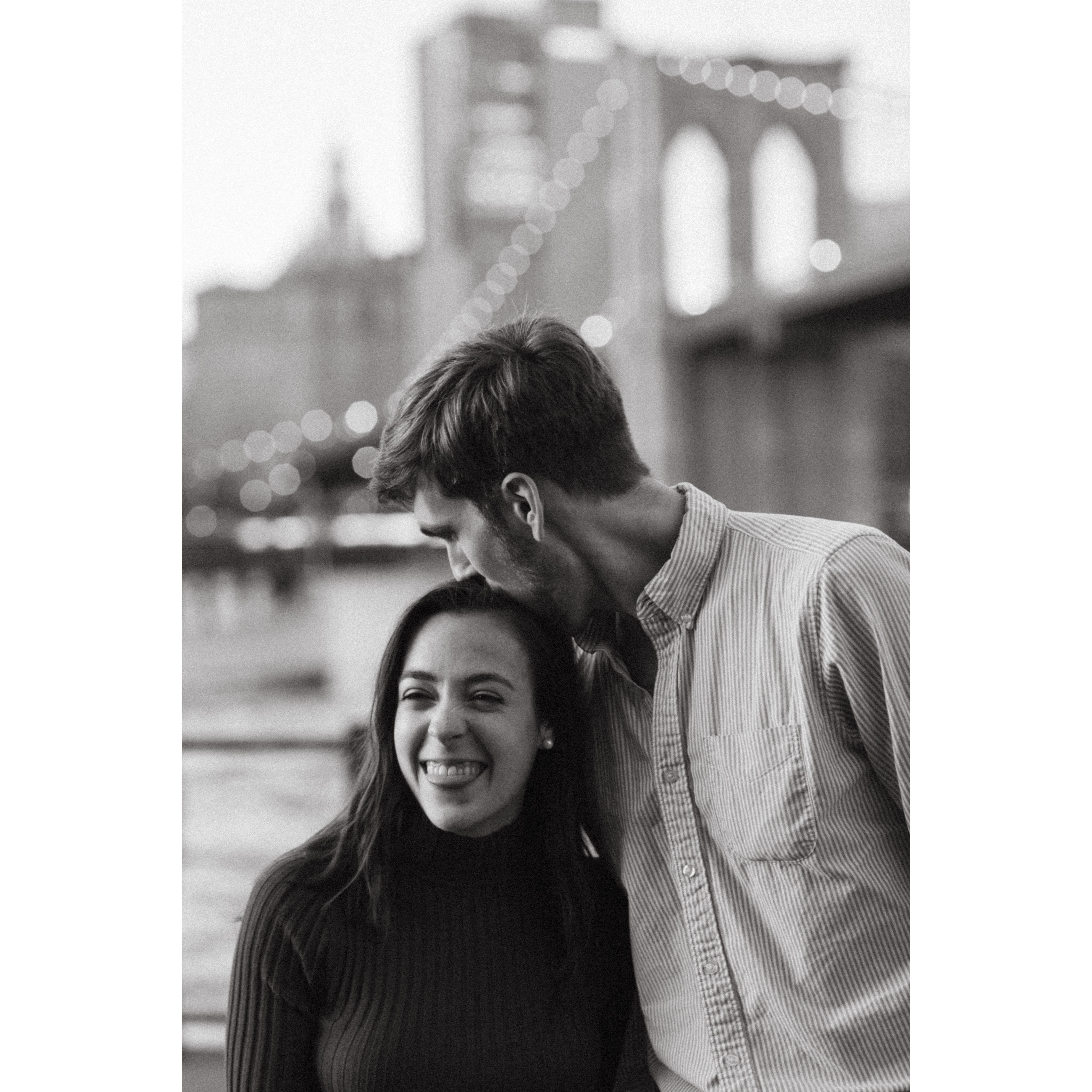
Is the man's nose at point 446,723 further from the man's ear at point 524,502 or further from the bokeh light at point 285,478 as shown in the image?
the bokeh light at point 285,478

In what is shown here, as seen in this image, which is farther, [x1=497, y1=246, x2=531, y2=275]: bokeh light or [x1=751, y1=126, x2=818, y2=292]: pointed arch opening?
[x1=497, y1=246, x2=531, y2=275]: bokeh light

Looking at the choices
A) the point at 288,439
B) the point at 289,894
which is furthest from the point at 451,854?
the point at 288,439

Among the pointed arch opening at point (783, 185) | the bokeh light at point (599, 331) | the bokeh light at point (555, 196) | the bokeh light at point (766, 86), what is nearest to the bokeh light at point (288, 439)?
the bokeh light at point (599, 331)

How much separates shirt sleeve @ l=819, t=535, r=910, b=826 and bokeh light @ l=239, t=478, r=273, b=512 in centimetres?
781

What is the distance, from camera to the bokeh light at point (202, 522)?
8.48 metres

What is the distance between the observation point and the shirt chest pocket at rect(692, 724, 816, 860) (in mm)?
1245

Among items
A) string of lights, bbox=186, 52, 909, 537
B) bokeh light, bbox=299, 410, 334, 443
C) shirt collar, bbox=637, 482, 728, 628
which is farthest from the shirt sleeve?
bokeh light, bbox=299, 410, 334, 443

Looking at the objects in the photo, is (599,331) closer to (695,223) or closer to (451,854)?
(695,223)

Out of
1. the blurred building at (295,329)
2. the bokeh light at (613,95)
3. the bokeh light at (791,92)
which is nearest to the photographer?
the bokeh light at (791,92)

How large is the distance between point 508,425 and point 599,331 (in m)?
7.08

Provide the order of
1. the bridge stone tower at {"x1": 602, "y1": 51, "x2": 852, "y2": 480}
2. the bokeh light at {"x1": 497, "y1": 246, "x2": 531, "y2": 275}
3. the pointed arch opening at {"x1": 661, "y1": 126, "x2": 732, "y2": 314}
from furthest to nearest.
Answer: the bokeh light at {"x1": 497, "y1": 246, "x2": 531, "y2": 275}, the pointed arch opening at {"x1": 661, "y1": 126, "x2": 732, "y2": 314}, the bridge stone tower at {"x1": 602, "y1": 51, "x2": 852, "y2": 480}

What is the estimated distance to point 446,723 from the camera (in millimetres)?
1316

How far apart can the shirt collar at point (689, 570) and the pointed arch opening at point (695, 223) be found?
2.57 m

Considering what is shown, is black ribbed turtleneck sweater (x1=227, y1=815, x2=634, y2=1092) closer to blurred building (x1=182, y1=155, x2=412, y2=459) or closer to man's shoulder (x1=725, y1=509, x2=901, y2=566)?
man's shoulder (x1=725, y1=509, x2=901, y2=566)
